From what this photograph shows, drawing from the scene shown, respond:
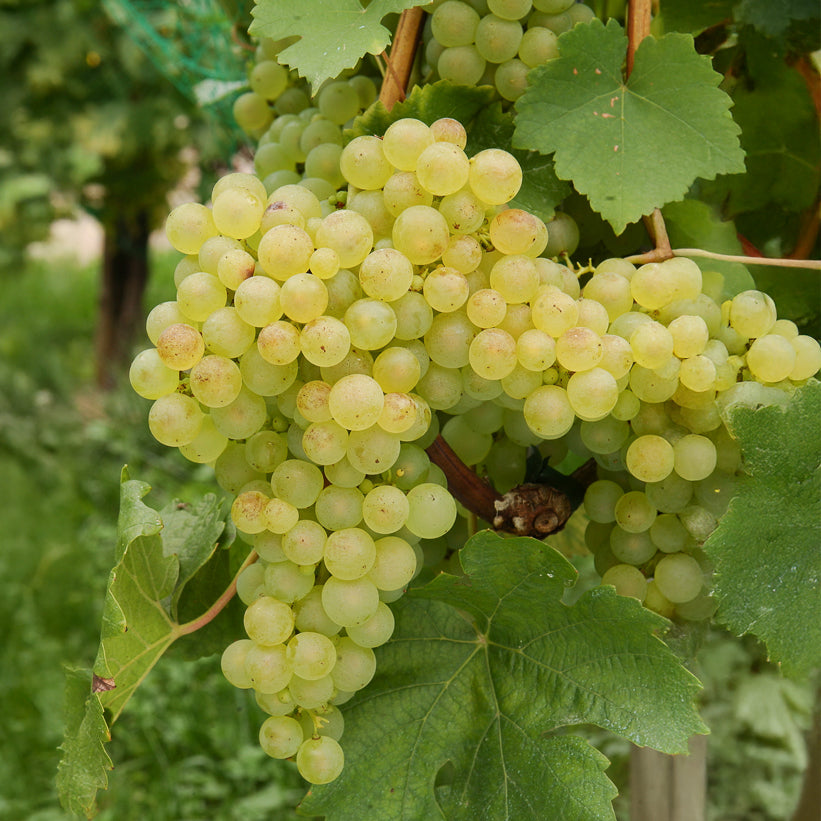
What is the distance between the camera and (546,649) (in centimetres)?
58

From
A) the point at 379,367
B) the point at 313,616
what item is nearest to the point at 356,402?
the point at 379,367

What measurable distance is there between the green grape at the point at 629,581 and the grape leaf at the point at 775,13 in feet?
1.32

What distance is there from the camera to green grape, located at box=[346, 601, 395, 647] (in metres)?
0.52

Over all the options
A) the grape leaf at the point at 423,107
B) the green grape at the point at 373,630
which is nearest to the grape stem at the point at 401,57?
the grape leaf at the point at 423,107

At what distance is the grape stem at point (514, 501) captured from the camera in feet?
1.91

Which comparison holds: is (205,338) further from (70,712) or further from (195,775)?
(195,775)

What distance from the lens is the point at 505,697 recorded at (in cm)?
59

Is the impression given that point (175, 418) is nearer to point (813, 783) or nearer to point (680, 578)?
point (680, 578)

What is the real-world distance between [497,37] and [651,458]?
11.2 inches

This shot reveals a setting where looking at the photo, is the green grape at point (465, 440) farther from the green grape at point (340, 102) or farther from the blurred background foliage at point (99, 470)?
the blurred background foliage at point (99, 470)

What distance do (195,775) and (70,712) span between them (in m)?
1.22

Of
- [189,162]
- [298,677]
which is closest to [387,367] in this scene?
[298,677]

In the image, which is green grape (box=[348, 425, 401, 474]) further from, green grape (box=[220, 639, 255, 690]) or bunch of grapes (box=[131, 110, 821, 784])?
green grape (box=[220, 639, 255, 690])

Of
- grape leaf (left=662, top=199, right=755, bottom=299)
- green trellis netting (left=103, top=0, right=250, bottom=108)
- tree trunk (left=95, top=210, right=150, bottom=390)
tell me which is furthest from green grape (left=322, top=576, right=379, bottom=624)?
tree trunk (left=95, top=210, right=150, bottom=390)
